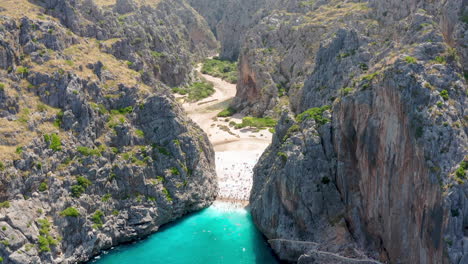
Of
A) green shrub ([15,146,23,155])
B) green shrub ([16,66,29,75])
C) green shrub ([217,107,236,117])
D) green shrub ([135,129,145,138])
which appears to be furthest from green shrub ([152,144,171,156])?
green shrub ([217,107,236,117])

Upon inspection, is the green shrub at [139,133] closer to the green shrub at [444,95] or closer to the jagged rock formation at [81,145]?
the jagged rock formation at [81,145]

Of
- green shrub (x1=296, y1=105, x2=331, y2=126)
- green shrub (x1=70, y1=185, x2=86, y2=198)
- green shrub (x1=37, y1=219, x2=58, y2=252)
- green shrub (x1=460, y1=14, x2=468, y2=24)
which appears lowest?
green shrub (x1=37, y1=219, x2=58, y2=252)

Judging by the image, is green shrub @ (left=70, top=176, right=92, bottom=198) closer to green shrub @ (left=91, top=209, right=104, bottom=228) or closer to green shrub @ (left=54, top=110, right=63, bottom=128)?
green shrub @ (left=91, top=209, right=104, bottom=228)

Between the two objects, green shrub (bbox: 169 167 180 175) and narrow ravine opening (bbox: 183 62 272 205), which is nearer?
green shrub (bbox: 169 167 180 175)

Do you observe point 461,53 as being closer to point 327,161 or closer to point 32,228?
point 327,161

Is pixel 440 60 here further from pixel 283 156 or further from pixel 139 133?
pixel 139 133

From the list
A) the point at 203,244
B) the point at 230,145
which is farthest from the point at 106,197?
the point at 230,145

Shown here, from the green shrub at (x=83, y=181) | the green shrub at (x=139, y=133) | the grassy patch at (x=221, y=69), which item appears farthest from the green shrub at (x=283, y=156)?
the grassy patch at (x=221, y=69)
